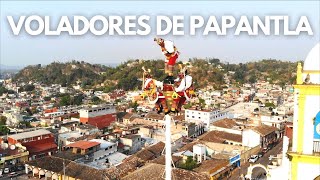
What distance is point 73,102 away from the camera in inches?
2643

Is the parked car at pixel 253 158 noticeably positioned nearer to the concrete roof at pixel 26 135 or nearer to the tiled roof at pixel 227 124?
the tiled roof at pixel 227 124

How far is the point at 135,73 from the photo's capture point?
310 feet

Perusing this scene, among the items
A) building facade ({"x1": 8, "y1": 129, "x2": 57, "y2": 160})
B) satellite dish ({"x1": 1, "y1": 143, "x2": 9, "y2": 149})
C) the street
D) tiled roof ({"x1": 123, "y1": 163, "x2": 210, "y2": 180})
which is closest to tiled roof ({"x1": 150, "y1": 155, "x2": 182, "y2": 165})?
tiled roof ({"x1": 123, "y1": 163, "x2": 210, "y2": 180})

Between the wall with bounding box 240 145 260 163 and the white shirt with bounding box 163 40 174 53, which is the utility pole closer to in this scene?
the white shirt with bounding box 163 40 174 53

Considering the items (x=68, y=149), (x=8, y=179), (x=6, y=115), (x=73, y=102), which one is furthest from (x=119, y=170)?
(x=73, y=102)

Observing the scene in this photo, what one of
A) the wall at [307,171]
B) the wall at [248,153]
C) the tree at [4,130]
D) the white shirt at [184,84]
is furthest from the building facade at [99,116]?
the wall at [307,171]

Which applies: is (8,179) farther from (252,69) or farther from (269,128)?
(252,69)

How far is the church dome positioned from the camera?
8188mm

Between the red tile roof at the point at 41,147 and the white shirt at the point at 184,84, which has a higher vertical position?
the white shirt at the point at 184,84

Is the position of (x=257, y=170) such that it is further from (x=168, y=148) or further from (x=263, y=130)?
(x=168, y=148)

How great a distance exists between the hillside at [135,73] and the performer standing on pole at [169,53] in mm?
68751

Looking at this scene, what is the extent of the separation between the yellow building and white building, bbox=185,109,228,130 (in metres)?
35.1

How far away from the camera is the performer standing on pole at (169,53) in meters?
7.62

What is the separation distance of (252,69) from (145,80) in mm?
112079
